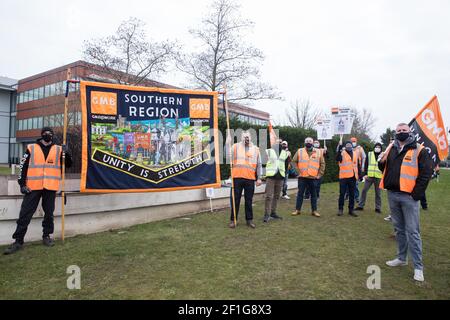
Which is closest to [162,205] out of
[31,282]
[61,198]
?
[61,198]

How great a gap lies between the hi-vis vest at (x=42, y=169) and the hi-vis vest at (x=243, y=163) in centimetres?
356

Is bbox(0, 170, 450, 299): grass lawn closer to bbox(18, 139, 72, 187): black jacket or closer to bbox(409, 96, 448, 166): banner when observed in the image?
bbox(18, 139, 72, 187): black jacket

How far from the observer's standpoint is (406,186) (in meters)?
4.39

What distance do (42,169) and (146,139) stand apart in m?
2.07

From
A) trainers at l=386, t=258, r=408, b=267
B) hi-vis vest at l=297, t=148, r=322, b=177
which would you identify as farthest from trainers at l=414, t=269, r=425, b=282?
hi-vis vest at l=297, t=148, r=322, b=177

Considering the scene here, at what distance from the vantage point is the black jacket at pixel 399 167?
13.9 feet

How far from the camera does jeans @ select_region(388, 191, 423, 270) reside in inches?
166

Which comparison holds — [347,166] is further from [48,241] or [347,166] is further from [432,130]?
[48,241]

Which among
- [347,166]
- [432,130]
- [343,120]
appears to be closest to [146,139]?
[347,166]

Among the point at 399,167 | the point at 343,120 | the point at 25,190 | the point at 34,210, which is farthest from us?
the point at 343,120

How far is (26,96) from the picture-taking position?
46031 mm

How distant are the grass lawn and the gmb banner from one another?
1096 millimetres
